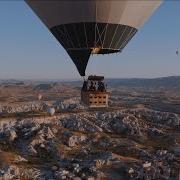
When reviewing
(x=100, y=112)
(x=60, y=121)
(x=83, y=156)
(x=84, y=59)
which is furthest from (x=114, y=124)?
(x=84, y=59)

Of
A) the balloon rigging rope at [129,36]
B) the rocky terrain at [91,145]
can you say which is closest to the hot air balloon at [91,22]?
the balloon rigging rope at [129,36]

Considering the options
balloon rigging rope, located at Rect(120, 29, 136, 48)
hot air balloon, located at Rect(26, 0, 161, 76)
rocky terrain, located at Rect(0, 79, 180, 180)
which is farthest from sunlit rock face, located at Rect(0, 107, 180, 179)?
hot air balloon, located at Rect(26, 0, 161, 76)

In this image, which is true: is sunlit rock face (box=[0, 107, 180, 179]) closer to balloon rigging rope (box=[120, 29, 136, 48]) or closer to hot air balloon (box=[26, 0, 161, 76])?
balloon rigging rope (box=[120, 29, 136, 48])

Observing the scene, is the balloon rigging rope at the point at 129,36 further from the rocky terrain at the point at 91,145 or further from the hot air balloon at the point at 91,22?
the rocky terrain at the point at 91,145

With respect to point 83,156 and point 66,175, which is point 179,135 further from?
point 66,175

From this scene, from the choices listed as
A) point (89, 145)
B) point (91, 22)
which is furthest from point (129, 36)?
point (89, 145)

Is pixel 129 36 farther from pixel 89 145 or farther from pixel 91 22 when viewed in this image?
pixel 89 145
